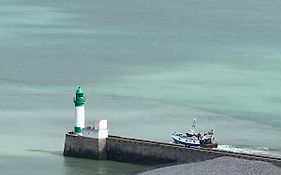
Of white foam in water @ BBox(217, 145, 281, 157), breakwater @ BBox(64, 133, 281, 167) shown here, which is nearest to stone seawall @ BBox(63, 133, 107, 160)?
breakwater @ BBox(64, 133, 281, 167)

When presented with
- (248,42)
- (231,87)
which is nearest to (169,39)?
(248,42)

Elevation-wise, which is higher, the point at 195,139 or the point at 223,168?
the point at 195,139

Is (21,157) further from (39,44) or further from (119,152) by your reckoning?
(39,44)

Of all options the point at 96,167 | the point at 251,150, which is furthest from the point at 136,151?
the point at 251,150

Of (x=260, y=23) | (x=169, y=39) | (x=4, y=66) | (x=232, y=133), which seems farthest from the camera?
(x=260, y=23)

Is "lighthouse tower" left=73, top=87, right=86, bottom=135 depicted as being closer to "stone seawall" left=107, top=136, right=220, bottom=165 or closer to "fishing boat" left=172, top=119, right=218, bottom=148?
"stone seawall" left=107, top=136, right=220, bottom=165

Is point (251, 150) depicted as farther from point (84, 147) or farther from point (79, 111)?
point (79, 111)
